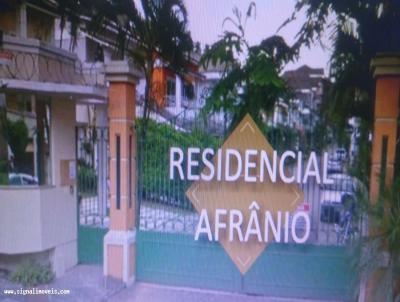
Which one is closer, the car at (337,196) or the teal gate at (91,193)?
the car at (337,196)

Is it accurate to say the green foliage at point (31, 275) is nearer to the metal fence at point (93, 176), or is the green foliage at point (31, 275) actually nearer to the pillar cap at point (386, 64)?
the metal fence at point (93, 176)

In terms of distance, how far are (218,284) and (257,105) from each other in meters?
1.39

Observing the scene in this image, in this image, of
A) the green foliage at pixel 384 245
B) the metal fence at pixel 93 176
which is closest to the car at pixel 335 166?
the green foliage at pixel 384 245

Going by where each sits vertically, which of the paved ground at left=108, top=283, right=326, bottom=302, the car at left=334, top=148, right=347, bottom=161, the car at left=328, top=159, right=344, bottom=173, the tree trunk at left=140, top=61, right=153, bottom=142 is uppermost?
the tree trunk at left=140, top=61, right=153, bottom=142

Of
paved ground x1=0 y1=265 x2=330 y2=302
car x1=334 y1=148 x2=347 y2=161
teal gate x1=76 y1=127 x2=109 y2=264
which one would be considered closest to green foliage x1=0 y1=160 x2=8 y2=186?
teal gate x1=76 y1=127 x2=109 y2=264

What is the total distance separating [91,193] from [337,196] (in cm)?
194

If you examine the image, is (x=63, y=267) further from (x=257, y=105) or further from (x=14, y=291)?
(x=257, y=105)

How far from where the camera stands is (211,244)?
2590mm

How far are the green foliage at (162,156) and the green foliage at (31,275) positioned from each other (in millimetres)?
916

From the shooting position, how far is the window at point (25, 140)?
2.59m

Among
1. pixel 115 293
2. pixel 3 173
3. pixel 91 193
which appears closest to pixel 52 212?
pixel 91 193

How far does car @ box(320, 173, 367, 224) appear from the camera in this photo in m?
2.31

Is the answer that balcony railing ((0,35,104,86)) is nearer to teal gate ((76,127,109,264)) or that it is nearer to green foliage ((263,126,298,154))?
teal gate ((76,127,109,264))

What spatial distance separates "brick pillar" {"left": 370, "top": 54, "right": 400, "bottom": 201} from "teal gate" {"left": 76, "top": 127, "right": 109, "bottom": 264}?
6.44 feet
